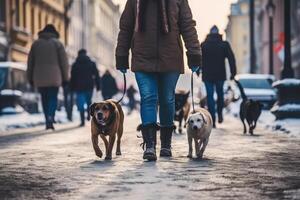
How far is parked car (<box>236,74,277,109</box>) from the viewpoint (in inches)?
989

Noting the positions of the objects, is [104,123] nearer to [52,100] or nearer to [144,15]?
[144,15]

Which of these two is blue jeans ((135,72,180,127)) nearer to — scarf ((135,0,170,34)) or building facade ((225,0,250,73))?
scarf ((135,0,170,34))

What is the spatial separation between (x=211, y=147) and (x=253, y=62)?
80.7 ft

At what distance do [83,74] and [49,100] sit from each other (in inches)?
105

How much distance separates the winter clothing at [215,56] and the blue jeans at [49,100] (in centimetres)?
262

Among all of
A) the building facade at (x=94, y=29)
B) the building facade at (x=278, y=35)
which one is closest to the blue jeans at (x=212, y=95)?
the building facade at (x=278, y=35)

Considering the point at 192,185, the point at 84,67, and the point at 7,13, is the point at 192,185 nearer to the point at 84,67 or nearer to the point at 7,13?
the point at 84,67

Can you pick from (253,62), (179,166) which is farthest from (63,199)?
(253,62)

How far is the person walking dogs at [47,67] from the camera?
44.9 feet

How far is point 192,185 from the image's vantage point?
5.28m

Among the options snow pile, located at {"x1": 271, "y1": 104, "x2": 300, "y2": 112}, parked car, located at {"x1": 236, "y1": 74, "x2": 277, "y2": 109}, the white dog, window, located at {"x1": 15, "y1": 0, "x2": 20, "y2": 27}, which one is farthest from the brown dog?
window, located at {"x1": 15, "y1": 0, "x2": 20, "y2": 27}

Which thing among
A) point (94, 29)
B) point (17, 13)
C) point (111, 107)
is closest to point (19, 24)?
point (17, 13)

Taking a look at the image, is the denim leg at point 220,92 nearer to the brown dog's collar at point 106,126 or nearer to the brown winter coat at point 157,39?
the brown winter coat at point 157,39

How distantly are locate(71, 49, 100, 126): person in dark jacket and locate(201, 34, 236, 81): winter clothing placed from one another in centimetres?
300
